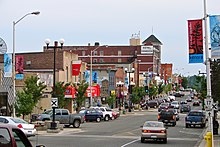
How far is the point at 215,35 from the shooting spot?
23156 millimetres

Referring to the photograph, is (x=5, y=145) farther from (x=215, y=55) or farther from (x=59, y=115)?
(x=59, y=115)

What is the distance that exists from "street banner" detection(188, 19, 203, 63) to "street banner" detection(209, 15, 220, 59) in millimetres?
556

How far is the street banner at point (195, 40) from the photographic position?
23.2 meters

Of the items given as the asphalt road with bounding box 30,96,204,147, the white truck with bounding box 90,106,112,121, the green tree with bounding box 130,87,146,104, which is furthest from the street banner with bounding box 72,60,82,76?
the asphalt road with bounding box 30,96,204,147

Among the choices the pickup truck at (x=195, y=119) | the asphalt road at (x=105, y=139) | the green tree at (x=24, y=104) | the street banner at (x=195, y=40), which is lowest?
the asphalt road at (x=105, y=139)

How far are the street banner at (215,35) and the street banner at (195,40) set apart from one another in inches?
21.9

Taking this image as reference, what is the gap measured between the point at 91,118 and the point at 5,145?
1866 inches

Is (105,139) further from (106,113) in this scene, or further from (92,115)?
(106,113)

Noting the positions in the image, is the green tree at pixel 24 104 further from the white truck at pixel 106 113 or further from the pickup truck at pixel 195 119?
the pickup truck at pixel 195 119

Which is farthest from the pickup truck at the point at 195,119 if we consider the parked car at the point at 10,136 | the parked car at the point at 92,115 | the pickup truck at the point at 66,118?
the parked car at the point at 10,136

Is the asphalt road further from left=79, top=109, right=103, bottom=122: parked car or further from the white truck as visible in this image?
the white truck

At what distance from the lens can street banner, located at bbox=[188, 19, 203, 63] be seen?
23.2 m

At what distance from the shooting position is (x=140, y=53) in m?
151

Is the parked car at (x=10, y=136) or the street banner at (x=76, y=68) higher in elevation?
the street banner at (x=76, y=68)
